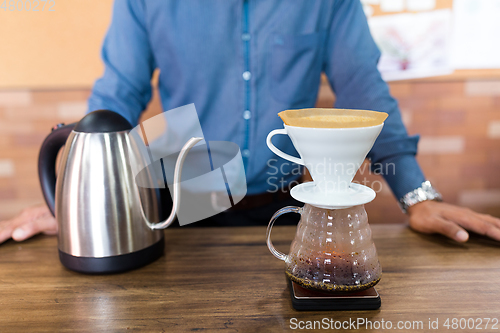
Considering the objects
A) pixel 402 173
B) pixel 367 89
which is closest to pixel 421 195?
pixel 402 173

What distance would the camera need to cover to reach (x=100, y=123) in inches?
30.0

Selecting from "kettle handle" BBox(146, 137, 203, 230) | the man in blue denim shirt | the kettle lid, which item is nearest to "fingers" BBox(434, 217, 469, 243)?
the man in blue denim shirt

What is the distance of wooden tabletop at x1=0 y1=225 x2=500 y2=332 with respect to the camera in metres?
0.60

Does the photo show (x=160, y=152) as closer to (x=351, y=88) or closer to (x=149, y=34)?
(x=149, y=34)

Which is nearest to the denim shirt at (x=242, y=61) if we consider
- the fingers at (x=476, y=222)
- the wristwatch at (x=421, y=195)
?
the wristwatch at (x=421, y=195)

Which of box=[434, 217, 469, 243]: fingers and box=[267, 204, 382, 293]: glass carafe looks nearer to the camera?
box=[267, 204, 382, 293]: glass carafe

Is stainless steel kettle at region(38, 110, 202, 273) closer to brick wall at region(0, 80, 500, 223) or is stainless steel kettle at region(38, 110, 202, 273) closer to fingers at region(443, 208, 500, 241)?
fingers at region(443, 208, 500, 241)

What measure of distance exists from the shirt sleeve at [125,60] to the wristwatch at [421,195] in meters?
0.91

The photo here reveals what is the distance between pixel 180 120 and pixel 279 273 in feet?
2.49

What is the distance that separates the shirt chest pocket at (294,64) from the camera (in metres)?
1.30

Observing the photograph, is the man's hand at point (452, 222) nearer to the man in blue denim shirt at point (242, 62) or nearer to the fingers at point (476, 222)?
the fingers at point (476, 222)

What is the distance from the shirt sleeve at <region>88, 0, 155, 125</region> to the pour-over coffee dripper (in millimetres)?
828

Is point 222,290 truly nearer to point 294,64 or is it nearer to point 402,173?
point 402,173

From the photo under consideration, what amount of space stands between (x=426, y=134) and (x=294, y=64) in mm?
1242
